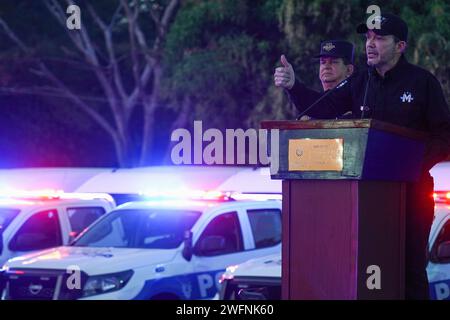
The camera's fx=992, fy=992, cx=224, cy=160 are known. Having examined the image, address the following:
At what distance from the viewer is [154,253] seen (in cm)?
870

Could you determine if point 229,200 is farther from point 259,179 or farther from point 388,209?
point 388,209

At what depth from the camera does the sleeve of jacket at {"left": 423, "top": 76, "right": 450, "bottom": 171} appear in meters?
3.90

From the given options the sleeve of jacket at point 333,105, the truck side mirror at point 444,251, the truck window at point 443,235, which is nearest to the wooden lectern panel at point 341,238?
the sleeve of jacket at point 333,105

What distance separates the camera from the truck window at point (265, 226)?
31.4ft

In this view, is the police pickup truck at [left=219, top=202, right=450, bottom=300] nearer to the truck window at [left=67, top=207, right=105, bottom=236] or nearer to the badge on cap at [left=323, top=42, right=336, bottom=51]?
the badge on cap at [left=323, top=42, right=336, bottom=51]

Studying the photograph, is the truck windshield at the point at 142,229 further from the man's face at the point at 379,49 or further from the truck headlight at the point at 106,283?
the man's face at the point at 379,49

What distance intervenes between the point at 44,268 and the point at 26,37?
589 inches

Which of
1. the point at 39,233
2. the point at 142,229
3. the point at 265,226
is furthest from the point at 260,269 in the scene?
the point at 39,233

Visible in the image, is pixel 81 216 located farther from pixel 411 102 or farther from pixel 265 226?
pixel 411 102

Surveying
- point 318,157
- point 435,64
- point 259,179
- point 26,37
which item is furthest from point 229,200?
point 26,37

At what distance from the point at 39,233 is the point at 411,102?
7.32 meters

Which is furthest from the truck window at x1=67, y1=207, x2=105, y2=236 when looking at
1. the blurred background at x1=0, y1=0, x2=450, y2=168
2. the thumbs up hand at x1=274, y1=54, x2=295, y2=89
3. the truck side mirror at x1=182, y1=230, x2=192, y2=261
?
the thumbs up hand at x1=274, y1=54, x2=295, y2=89

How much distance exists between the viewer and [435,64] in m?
13.4

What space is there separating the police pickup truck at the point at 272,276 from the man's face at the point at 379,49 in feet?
9.99
